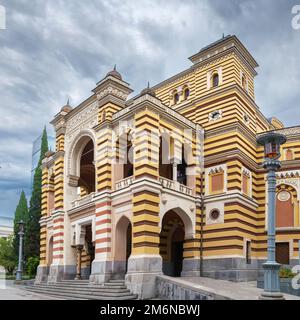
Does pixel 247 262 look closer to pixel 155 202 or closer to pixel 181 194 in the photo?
pixel 181 194

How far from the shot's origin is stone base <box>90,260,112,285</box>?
2083 centimetres

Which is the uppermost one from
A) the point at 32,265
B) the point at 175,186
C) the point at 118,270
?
the point at 175,186

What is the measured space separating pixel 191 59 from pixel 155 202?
42.0 feet

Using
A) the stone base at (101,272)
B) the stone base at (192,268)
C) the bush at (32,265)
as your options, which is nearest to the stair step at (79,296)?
the stone base at (101,272)

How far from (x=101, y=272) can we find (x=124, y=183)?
4.89 meters

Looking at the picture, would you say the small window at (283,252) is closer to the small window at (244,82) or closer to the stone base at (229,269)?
the stone base at (229,269)

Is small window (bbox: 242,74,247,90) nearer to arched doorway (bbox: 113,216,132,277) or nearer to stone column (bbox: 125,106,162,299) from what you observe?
stone column (bbox: 125,106,162,299)

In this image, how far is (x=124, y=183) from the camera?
21.4 meters

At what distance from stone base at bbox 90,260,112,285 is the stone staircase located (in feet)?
1.26

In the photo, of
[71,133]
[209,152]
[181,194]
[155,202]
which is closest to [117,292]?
[155,202]

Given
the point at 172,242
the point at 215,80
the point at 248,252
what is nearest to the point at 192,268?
the point at 248,252

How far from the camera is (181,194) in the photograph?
22.1 m

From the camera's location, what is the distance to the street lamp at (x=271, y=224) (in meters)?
11.9

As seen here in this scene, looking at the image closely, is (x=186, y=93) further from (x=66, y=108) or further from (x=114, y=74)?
(x=66, y=108)
